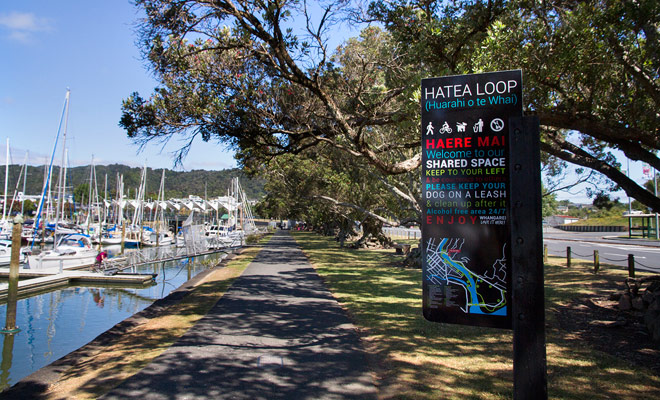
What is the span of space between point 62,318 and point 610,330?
15.5m

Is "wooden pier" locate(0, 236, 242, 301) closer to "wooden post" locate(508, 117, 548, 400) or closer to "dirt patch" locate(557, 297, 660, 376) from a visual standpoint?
"dirt patch" locate(557, 297, 660, 376)

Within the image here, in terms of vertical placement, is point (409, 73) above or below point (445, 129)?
above

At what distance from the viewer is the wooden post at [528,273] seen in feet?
9.95

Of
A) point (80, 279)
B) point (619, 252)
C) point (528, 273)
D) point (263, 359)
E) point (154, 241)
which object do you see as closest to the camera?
point (528, 273)

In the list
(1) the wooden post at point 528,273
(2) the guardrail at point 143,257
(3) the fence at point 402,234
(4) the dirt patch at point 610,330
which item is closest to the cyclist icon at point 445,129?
(1) the wooden post at point 528,273

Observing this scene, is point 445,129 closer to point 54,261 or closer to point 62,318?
point 62,318

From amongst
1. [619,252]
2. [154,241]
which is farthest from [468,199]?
[154,241]

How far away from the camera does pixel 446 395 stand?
470 centimetres

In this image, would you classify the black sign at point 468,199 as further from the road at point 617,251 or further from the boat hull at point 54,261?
the boat hull at point 54,261

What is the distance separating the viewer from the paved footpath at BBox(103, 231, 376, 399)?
194 inches

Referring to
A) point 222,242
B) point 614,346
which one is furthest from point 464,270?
point 222,242

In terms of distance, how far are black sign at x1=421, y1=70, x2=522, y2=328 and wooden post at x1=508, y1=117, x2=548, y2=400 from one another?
10cm

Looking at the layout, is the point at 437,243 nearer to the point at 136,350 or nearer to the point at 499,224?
the point at 499,224

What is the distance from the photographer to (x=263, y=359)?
606 cm
